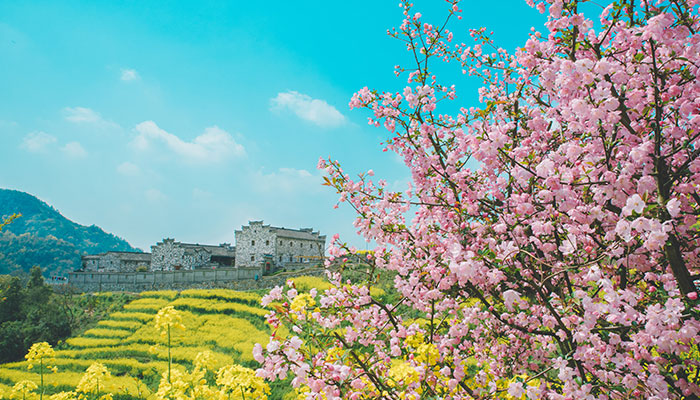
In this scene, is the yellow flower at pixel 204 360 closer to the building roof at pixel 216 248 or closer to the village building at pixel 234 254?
the village building at pixel 234 254

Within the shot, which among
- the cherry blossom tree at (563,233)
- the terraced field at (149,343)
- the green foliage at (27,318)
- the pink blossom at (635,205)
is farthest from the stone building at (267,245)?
the pink blossom at (635,205)

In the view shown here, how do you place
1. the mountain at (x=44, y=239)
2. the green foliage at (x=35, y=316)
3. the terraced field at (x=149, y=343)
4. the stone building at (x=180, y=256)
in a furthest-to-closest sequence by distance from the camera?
the mountain at (x=44, y=239), the stone building at (x=180, y=256), the green foliage at (x=35, y=316), the terraced field at (x=149, y=343)

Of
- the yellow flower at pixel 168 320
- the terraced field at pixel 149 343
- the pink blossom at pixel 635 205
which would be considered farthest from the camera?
the terraced field at pixel 149 343

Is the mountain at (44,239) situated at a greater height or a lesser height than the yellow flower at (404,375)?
greater

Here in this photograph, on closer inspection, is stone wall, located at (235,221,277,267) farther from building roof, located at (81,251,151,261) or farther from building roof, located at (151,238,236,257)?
building roof, located at (81,251,151,261)

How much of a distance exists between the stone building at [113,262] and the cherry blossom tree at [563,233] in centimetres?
5228

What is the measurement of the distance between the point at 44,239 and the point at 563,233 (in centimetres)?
11443

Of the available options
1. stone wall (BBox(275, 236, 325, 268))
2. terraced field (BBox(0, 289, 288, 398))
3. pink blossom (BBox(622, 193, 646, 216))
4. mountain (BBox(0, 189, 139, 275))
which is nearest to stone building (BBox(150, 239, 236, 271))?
stone wall (BBox(275, 236, 325, 268))

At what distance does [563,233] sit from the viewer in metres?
3.22

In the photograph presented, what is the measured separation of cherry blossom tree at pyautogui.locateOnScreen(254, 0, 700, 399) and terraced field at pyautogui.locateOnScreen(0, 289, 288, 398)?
28.8ft

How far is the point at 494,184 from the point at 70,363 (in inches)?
738

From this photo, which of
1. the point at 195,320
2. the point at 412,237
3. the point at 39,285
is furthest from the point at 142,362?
the point at 412,237

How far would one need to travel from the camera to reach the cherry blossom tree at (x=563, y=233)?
93.4 inches

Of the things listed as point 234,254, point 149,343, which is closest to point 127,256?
point 234,254
